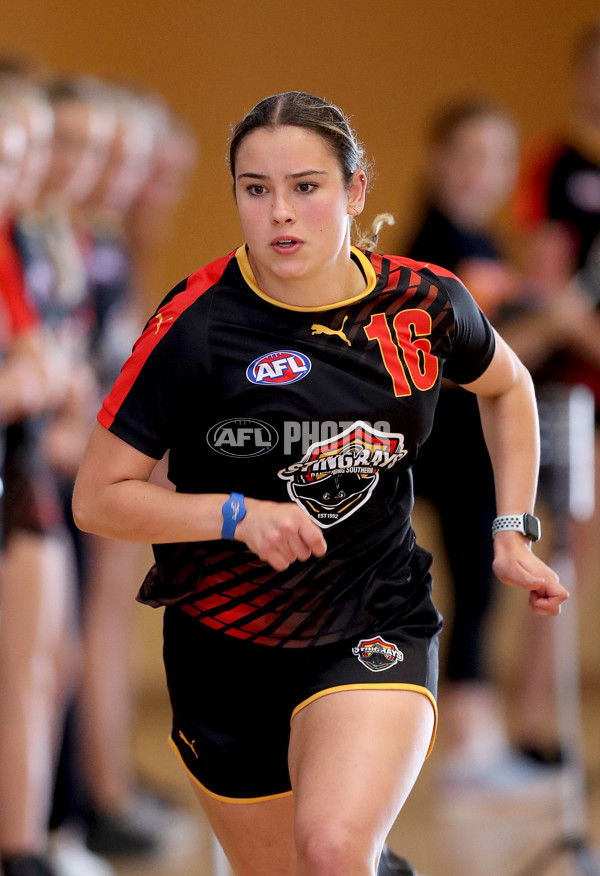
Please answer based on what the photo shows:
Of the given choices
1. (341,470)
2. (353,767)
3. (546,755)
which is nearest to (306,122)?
(341,470)

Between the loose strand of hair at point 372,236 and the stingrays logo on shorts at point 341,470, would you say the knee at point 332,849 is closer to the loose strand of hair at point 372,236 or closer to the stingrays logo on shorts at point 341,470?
the stingrays logo on shorts at point 341,470

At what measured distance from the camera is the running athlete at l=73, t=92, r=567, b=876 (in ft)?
6.05

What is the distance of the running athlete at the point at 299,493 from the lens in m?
1.84

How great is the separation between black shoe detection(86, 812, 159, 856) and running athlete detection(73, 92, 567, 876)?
1776 mm

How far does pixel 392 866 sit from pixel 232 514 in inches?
30.6

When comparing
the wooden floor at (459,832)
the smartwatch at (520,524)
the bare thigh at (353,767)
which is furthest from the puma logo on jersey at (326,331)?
the wooden floor at (459,832)

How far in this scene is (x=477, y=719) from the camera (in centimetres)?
432

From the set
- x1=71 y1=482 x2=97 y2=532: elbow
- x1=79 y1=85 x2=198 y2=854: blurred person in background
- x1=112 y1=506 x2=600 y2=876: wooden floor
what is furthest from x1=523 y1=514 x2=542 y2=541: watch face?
x1=79 y1=85 x2=198 y2=854: blurred person in background

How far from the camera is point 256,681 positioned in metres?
2.05

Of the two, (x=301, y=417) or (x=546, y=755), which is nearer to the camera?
(x=301, y=417)

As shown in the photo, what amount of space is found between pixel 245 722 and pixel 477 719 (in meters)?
2.40

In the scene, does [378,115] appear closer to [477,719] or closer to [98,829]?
[477,719]

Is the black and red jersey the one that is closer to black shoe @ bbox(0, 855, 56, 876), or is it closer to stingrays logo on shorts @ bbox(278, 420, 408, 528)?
stingrays logo on shorts @ bbox(278, 420, 408, 528)

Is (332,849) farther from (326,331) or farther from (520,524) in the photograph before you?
(326,331)
